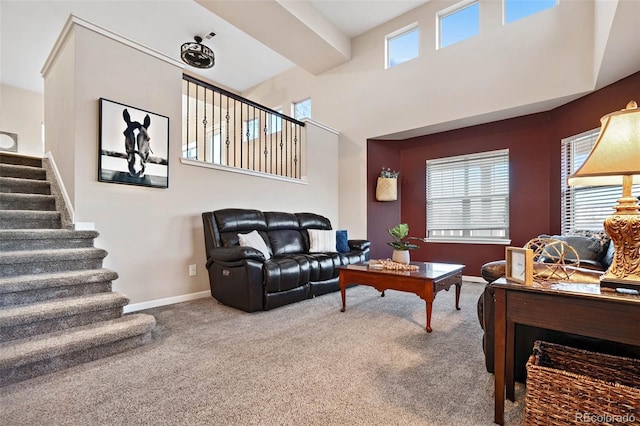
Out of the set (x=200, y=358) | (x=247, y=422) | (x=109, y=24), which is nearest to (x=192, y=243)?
(x=200, y=358)

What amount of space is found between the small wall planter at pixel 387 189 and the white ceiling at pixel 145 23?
2.95 metres

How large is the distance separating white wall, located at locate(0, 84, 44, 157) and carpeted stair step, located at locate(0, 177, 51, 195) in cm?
483

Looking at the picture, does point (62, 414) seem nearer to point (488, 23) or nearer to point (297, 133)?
point (297, 133)

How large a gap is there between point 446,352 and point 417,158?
160 inches

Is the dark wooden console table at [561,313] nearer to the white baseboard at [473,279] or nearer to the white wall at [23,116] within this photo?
the white baseboard at [473,279]

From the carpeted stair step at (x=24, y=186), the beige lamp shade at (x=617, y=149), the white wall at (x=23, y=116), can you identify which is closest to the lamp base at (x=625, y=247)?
the beige lamp shade at (x=617, y=149)

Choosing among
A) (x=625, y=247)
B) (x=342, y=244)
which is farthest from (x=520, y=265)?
(x=342, y=244)

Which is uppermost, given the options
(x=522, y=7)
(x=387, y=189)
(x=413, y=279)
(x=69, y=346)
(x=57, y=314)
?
(x=522, y=7)

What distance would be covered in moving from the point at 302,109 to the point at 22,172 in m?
4.99

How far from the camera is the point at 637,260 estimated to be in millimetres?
1124

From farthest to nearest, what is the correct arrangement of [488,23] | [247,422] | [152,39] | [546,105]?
1. [152,39]
2. [488,23]
3. [546,105]
4. [247,422]

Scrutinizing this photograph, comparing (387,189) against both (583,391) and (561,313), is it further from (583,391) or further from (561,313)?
(583,391)

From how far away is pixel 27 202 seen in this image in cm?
315

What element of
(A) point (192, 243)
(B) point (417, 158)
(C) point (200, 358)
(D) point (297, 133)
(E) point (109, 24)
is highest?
(E) point (109, 24)
